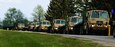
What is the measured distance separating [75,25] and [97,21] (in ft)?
18.3

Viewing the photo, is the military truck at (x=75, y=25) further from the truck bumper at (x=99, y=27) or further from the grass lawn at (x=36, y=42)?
the grass lawn at (x=36, y=42)

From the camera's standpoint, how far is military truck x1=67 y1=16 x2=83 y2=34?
151 ft

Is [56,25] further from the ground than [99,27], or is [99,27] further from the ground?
[56,25]

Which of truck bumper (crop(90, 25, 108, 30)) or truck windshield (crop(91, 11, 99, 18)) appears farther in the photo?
truck windshield (crop(91, 11, 99, 18))

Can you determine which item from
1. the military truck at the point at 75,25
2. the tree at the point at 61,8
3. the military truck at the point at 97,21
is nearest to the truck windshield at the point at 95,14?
the military truck at the point at 97,21

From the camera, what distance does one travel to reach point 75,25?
48.7m

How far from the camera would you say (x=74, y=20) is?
53.7 metres

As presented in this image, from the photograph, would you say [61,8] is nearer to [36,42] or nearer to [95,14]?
[95,14]

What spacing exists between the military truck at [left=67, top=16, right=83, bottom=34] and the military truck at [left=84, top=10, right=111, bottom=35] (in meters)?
1.63

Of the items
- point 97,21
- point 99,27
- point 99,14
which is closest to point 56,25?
point 99,14

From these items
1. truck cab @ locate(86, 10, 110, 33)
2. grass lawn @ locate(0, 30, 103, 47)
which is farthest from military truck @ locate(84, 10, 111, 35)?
grass lawn @ locate(0, 30, 103, 47)

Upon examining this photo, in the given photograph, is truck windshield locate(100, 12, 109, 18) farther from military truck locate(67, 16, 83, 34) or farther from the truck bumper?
military truck locate(67, 16, 83, 34)

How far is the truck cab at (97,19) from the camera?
4250 cm

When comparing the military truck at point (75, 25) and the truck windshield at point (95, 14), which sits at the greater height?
the truck windshield at point (95, 14)
